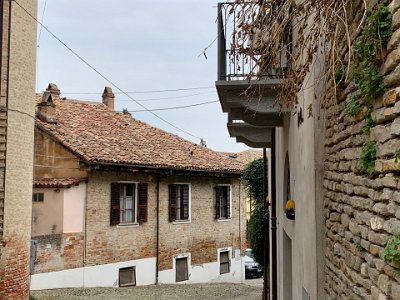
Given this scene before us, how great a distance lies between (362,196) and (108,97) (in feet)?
71.0

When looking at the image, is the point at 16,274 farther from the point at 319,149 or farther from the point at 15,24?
the point at 319,149

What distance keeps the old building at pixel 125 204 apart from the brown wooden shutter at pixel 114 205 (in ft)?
0.12

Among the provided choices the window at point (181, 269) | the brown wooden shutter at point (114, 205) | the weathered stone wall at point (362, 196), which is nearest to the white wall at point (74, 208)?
the brown wooden shutter at point (114, 205)

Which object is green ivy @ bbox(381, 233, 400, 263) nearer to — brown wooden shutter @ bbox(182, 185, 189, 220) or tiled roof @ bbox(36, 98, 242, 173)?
tiled roof @ bbox(36, 98, 242, 173)

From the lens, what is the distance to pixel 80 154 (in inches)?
640

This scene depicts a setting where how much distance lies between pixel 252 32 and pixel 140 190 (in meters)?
14.9

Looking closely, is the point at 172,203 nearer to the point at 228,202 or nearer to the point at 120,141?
the point at 120,141

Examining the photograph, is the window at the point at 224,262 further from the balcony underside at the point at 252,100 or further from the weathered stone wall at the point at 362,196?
the weathered stone wall at the point at 362,196

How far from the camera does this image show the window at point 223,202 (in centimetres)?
2214

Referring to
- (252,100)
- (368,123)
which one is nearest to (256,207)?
(252,100)

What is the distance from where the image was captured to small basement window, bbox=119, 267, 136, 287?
1800cm

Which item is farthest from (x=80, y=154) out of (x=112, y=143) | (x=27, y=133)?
(x=27, y=133)

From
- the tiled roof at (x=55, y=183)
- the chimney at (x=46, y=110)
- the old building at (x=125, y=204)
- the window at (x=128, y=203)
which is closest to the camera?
the tiled roof at (x=55, y=183)

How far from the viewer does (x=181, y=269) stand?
67.6 ft
